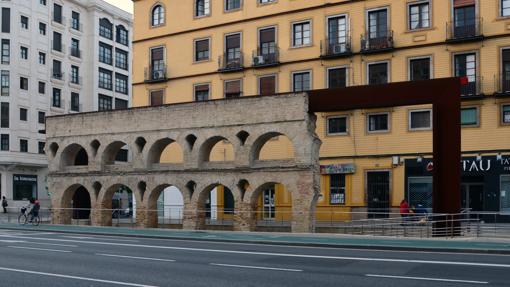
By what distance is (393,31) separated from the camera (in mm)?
37312

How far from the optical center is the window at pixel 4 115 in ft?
196

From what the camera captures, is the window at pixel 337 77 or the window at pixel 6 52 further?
the window at pixel 6 52

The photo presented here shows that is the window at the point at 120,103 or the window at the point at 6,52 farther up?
the window at the point at 6,52

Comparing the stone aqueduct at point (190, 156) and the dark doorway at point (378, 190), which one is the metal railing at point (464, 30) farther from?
the stone aqueduct at point (190, 156)

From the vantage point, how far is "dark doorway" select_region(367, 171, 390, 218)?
37.2 meters

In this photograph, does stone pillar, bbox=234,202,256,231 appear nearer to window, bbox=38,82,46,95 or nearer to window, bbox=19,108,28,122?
window, bbox=19,108,28,122

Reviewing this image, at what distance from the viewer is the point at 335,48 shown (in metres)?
38.8

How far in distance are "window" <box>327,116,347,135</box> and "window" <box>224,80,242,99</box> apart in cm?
674

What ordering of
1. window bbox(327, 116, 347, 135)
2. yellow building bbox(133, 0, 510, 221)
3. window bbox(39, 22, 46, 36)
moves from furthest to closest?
window bbox(39, 22, 46, 36), window bbox(327, 116, 347, 135), yellow building bbox(133, 0, 510, 221)

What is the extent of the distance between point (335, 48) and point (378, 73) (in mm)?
3047

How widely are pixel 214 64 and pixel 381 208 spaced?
50.1ft

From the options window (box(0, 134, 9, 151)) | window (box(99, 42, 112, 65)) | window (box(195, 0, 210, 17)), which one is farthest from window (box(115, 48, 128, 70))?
window (box(195, 0, 210, 17))

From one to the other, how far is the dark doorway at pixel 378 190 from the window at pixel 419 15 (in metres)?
8.62

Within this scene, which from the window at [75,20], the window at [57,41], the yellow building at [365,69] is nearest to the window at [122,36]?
the window at [75,20]
